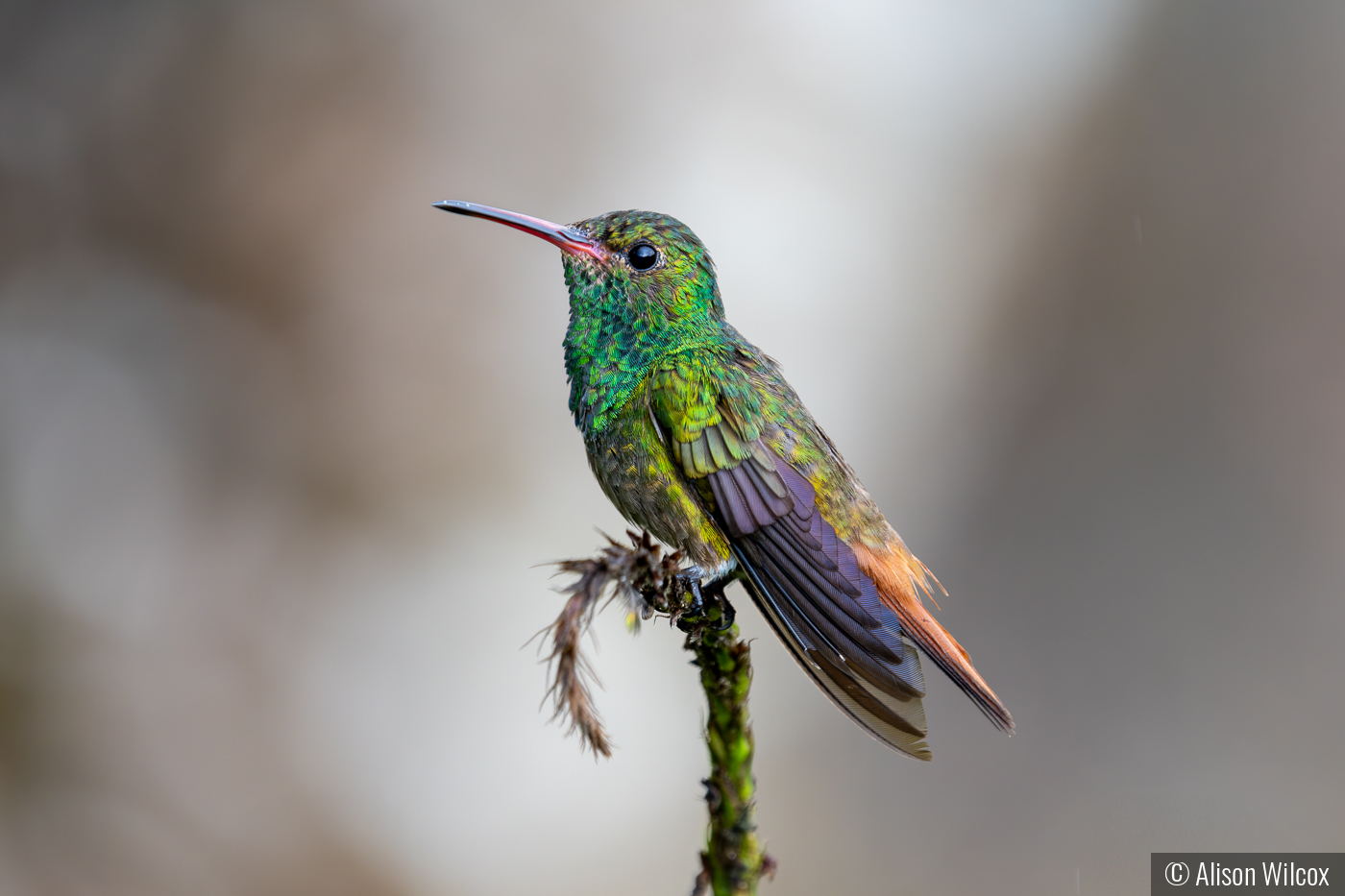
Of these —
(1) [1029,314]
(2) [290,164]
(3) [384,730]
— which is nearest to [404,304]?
(2) [290,164]

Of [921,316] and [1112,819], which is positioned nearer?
[1112,819]

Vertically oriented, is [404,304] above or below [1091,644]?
above

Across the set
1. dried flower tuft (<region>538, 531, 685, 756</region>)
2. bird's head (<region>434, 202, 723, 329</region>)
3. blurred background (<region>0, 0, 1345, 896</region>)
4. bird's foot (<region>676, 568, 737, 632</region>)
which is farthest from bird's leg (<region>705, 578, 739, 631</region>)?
blurred background (<region>0, 0, 1345, 896</region>)

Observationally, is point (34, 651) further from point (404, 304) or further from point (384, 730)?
point (404, 304)

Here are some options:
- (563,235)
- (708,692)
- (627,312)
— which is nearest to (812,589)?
(708,692)

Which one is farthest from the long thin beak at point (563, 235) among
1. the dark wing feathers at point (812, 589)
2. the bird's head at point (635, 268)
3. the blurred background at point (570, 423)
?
the blurred background at point (570, 423)

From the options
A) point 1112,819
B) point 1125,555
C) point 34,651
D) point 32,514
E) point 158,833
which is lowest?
point 158,833

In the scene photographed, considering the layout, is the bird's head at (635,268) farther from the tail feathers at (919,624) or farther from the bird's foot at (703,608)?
the tail feathers at (919,624)
